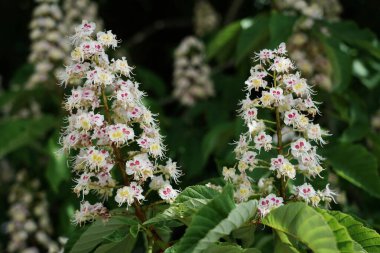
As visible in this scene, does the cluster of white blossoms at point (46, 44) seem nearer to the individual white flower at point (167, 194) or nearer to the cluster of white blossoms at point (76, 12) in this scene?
the cluster of white blossoms at point (76, 12)

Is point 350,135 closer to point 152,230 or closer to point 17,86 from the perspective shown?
point 152,230

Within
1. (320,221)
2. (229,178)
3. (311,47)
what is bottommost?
(320,221)

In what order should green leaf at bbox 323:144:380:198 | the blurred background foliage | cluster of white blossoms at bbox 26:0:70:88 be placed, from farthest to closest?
cluster of white blossoms at bbox 26:0:70:88 < the blurred background foliage < green leaf at bbox 323:144:380:198

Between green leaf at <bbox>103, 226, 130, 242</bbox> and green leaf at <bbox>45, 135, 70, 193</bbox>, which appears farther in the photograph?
green leaf at <bbox>45, 135, 70, 193</bbox>

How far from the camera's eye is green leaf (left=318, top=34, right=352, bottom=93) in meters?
3.78

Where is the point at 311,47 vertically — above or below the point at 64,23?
below

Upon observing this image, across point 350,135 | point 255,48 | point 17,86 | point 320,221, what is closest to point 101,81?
point 320,221

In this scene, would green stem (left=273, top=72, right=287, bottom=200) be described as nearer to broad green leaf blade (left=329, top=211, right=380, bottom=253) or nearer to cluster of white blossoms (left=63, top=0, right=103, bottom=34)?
broad green leaf blade (left=329, top=211, right=380, bottom=253)

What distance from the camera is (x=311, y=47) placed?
4309mm

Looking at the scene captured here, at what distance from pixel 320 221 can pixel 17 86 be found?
3980 mm

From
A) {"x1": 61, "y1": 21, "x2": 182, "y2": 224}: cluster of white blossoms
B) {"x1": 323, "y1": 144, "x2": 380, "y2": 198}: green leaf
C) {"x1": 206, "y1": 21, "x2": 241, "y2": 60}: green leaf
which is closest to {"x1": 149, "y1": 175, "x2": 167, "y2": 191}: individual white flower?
{"x1": 61, "y1": 21, "x2": 182, "y2": 224}: cluster of white blossoms

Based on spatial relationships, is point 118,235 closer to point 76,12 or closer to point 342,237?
point 342,237

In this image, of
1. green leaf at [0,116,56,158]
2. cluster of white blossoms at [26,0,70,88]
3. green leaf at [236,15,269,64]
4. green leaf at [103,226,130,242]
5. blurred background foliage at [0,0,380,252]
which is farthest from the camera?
cluster of white blossoms at [26,0,70,88]

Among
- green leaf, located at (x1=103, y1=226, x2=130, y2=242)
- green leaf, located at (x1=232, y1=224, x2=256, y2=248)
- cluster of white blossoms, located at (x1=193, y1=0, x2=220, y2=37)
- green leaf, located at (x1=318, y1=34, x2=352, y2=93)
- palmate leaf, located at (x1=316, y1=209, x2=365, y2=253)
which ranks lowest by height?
palmate leaf, located at (x1=316, y1=209, x2=365, y2=253)
